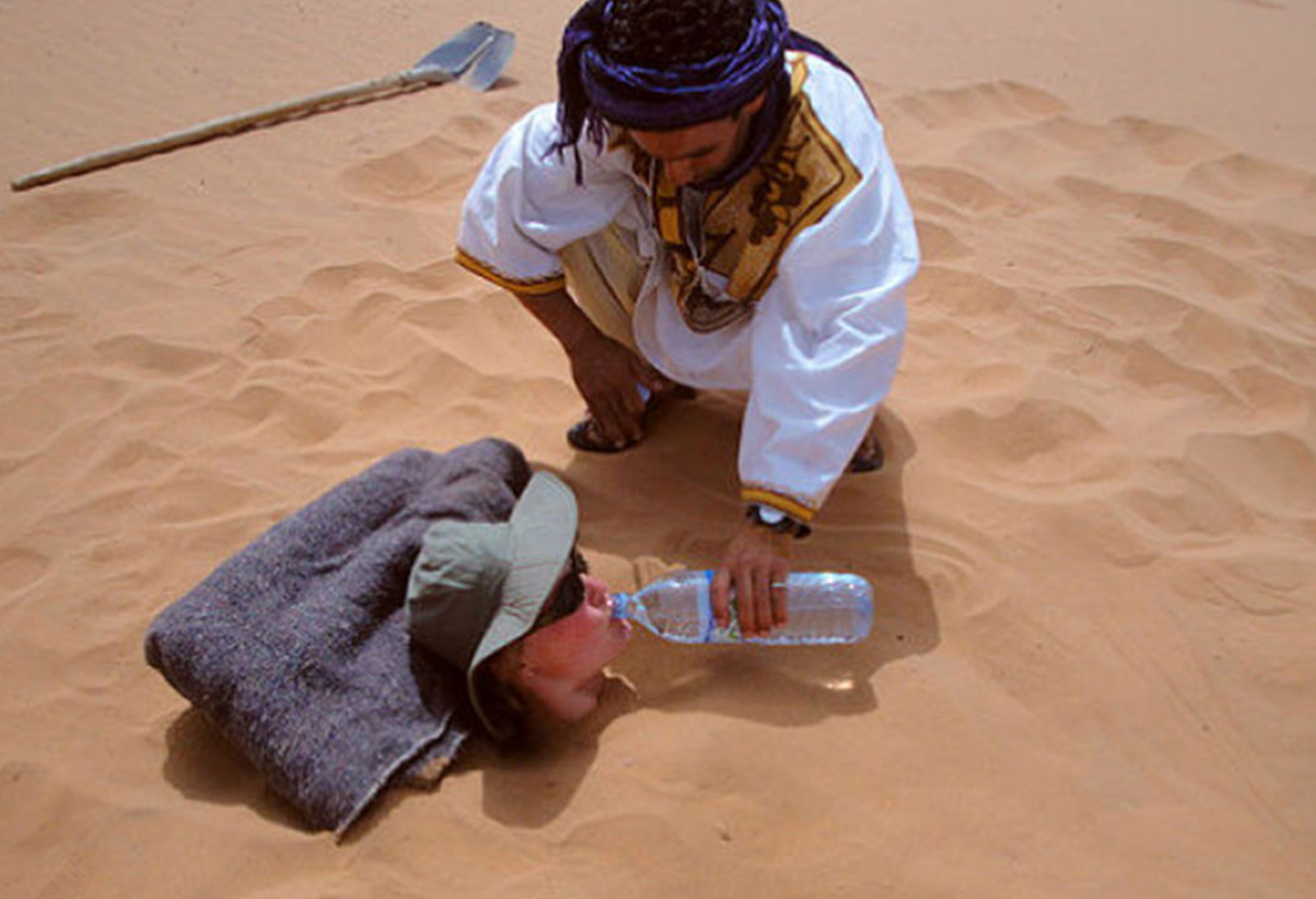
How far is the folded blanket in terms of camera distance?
1832 millimetres

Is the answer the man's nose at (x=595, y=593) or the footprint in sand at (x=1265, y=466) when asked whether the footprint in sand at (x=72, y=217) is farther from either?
the footprint in sand at (x=1265, y=466)

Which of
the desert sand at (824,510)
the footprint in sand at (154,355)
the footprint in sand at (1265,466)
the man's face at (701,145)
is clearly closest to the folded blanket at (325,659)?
the desert sand at (824,510)

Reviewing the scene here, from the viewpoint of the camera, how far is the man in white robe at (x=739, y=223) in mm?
1790

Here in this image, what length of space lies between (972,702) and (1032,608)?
1.00 ft

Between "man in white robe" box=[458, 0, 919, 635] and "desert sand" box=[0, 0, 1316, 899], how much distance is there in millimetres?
340

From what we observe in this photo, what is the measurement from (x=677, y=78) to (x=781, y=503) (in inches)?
28.4

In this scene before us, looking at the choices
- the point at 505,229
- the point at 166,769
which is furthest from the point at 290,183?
the point at 166,769

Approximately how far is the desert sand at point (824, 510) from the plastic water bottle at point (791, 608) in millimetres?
57

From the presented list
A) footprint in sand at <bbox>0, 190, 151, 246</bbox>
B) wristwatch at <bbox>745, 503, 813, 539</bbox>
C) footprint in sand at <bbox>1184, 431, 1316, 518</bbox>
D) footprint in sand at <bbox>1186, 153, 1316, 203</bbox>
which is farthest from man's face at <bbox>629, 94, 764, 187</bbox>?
footprint in sand at <bbox>0, 190, 151, 246</bbox>

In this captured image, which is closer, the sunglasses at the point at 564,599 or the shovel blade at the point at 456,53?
the sunglasses at the point at 564,599

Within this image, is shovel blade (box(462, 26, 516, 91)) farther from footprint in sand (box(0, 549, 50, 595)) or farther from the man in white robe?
footprint in sand (box(0, 549, 50, 595))

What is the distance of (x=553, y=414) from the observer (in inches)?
112

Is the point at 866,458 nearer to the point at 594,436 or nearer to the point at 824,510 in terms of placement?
the point at 824,510

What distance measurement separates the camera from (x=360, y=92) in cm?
445
